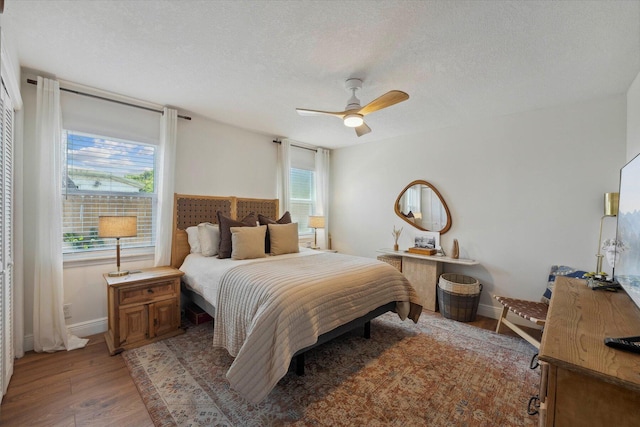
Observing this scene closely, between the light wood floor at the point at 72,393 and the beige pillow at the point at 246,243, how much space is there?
135 cm

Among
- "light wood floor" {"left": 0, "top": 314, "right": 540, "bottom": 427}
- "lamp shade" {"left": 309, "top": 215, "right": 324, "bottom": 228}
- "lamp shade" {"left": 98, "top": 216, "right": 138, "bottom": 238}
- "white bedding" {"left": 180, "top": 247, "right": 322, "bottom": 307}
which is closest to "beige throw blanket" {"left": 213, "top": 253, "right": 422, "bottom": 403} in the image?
"white bedding" {"left": 180, "top": 247, "right": 322, "bottom": 307}

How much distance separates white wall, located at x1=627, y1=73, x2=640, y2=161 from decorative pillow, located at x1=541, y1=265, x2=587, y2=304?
3.90 feet

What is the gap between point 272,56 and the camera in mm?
2150

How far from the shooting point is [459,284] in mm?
3217

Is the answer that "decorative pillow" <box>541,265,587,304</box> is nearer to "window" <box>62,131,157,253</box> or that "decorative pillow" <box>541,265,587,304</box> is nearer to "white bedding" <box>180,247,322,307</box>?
"white bedding" <box>180,247,322,307</box>

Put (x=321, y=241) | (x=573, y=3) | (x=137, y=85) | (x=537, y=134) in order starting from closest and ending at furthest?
1. (x=573, y=3)
2. (x=137, y=85)
3. (x=537, y=134)
4. (x=321, y=241)

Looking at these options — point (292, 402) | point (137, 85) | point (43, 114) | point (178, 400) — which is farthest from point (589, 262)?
point (43, 114)

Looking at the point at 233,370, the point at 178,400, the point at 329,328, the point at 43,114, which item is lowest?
the point at 178,400

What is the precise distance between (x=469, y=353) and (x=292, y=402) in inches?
67.8

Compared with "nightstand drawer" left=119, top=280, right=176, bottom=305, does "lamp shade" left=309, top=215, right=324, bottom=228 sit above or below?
above

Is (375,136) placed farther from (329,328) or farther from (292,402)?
(292,402)

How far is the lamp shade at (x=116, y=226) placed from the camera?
252cm

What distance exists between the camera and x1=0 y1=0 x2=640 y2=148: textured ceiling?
1646mm

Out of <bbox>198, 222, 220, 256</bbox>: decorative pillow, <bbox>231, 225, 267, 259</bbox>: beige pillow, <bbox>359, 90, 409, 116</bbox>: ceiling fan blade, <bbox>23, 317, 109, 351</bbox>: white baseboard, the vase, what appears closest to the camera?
<bbox>359, 90, 409, 116</bbox>: ceiling fan blade
